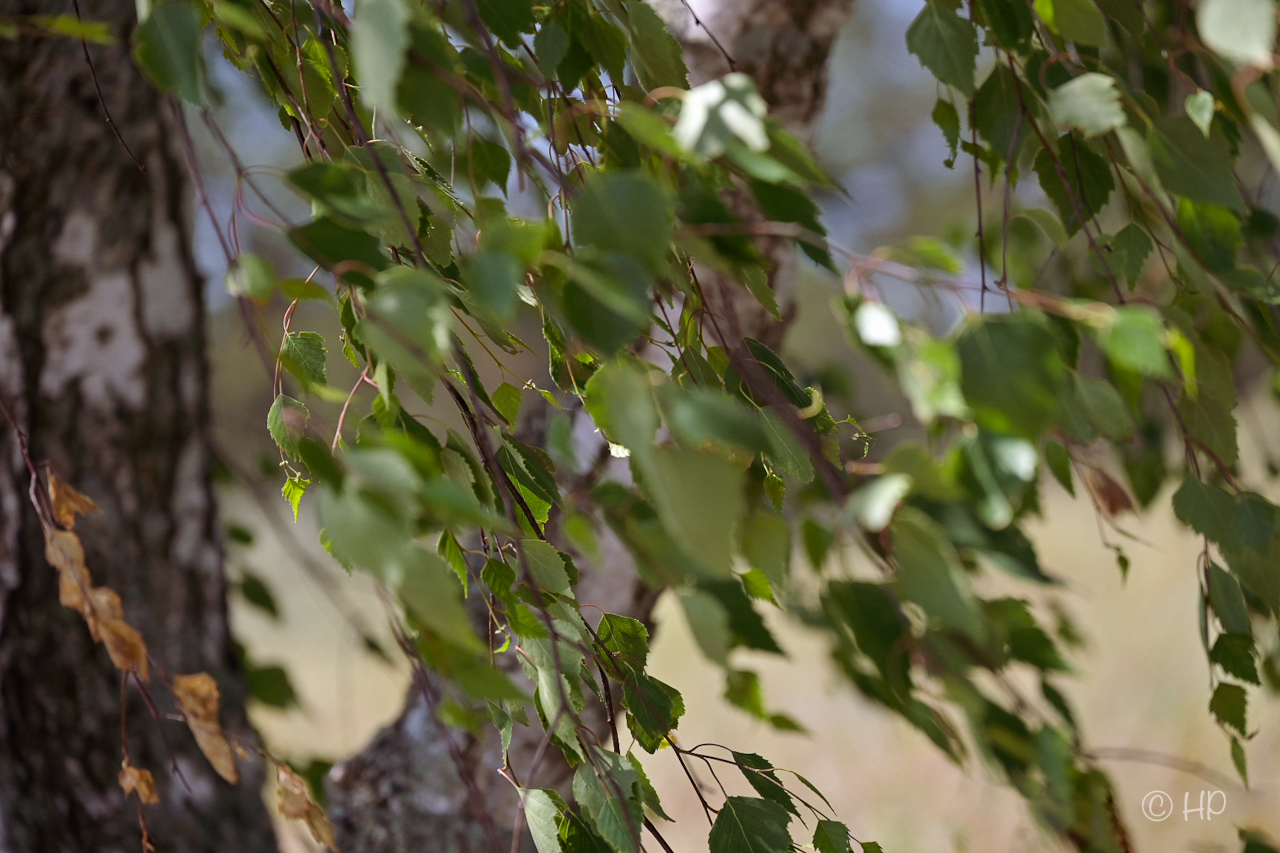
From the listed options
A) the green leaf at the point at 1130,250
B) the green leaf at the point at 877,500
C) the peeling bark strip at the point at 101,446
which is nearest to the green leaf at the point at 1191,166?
the green leaf at the point at 1130,250

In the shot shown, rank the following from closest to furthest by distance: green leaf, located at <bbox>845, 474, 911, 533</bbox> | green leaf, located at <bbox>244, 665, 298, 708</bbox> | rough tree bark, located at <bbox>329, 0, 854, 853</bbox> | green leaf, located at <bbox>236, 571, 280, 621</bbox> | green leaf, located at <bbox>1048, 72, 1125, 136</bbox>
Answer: green leaf, located at <bbox>845, 474, 911, 533</bbox>, green leaf, located at <bbox>1048, 72, 1125, 136</bbox>, rough tree bark, located at <bbox>329, 0, 854, 853</bbox>, green leaf, located at <bbox>244, 665, 298, 708</bbox>, green leaf, located at <bbox>236, 571, 280, 621</bbox>

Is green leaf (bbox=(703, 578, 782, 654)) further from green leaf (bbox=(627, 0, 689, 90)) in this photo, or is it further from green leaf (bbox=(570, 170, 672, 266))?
green leaf (bbox=(627, 0, 689, 90))

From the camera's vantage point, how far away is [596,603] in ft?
2.64

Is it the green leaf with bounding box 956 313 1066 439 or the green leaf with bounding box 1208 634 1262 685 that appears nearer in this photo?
the green leaf with bounding box 956 313 1066 439

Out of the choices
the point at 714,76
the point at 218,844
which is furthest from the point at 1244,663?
the point at 218,844

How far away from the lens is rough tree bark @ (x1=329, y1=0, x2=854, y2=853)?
30.1 inches

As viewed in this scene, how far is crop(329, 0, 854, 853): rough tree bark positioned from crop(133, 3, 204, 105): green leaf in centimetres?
50

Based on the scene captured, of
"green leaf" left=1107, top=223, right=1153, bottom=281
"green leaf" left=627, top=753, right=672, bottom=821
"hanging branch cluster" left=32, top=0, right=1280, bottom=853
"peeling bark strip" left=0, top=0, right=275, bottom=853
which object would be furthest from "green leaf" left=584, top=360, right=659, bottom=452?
"peeling bark strip" left=0, top=0, right=275, bottom=853

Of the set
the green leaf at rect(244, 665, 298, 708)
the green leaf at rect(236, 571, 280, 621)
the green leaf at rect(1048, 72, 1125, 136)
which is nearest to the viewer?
the green leaf at rect(1048, 72, 1125, 136)

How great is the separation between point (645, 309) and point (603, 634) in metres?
0.25

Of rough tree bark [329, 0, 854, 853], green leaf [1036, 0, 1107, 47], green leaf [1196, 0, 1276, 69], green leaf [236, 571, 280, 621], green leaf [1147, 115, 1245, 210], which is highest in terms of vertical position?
green leaf [1196, 0, 1276, 69]

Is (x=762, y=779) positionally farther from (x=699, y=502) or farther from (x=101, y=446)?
(x=101, y=446)

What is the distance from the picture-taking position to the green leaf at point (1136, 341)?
0.73 ft

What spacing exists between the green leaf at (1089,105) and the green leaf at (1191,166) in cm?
3
